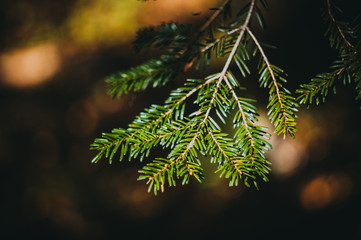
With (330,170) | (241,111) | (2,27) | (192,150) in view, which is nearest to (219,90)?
(241,111)

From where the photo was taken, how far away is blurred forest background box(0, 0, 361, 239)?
9.11 feet

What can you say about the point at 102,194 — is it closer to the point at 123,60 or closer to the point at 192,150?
the point at 123,60

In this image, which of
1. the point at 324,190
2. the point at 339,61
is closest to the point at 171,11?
the point at 339,61

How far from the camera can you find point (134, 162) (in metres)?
3.27

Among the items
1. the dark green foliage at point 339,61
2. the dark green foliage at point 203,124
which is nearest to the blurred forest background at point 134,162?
the dark green foliage at point 339,61

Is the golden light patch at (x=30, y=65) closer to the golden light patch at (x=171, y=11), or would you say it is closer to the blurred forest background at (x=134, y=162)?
the blurred forest background at (x=134, y=162)

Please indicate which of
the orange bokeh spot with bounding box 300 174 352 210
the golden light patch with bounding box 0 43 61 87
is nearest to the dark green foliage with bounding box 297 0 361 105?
the orange bokeh spot with bounding box 300 174 352 210

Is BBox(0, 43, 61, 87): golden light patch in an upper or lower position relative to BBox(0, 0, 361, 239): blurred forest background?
upper

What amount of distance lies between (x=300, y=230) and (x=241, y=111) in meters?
2.69

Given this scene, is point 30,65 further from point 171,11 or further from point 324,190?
point 324,190

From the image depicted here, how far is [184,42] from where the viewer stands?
1.22 metres

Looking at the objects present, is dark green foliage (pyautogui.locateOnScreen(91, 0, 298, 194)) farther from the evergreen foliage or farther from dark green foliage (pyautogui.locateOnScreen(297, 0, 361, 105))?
dark green foliage (pyautogui.locateOnScreen(297, 0, 361, 105))

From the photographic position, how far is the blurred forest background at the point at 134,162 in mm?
2775

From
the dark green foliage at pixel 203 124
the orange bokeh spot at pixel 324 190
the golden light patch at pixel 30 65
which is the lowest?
the orange bokeh spot at pixel 324 190
